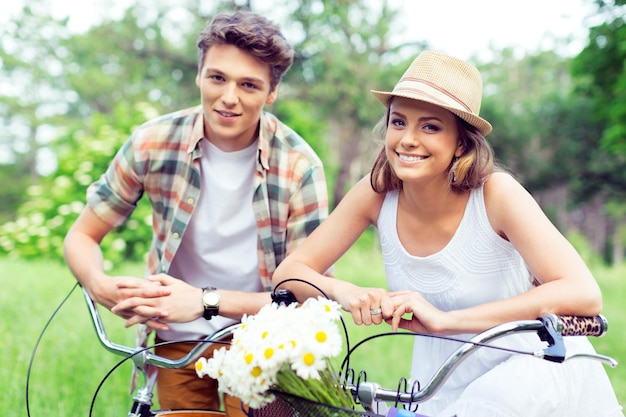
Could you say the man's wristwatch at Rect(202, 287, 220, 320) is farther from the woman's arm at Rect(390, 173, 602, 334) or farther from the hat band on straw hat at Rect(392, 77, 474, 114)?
the hat band on straw hat at Rect(392, 77, 474, 114)

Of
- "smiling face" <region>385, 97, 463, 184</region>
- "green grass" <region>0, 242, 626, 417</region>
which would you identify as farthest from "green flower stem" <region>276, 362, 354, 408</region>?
"green grass" <region>0, 242, 626, 417</region>

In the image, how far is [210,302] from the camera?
2.30 m

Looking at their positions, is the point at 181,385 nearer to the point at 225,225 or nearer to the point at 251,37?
the point at 225,225

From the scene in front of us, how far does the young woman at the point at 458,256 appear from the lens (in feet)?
6.15

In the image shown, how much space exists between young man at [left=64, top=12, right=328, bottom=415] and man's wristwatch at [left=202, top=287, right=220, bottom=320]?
44cm

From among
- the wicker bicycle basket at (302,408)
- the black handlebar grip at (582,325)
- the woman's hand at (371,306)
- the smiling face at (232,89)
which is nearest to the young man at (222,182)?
the smiling face at (232,89)

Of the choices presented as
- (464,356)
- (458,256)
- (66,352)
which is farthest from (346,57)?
(464,356)

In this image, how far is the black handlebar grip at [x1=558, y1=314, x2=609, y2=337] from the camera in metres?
1.75

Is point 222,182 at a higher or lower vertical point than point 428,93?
lower

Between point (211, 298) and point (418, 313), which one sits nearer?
point (418, 313)

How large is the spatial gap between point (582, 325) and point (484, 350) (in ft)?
1.69

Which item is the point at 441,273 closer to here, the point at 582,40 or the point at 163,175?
the point at 163,175

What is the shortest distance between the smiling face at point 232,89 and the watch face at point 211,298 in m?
0.70

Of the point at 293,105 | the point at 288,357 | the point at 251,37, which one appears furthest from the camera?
the point at 293,105
